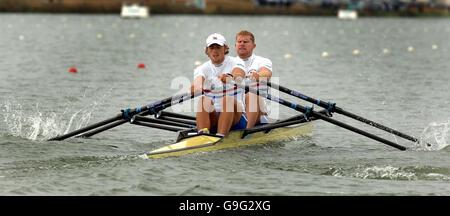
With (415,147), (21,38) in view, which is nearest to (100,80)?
(415,147)

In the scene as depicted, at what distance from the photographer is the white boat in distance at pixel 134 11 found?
95.2 m

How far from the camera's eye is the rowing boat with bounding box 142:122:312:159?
46.4 feet

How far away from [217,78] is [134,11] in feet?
267

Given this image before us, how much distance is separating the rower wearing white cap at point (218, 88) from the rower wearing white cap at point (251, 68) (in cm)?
54

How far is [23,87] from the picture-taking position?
81.1 ft

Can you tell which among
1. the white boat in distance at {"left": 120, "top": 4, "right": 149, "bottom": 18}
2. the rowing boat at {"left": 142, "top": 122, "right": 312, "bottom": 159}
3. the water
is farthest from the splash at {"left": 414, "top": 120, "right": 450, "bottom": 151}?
the white boat in distance at {"left": 120, "top": 4, "right": 149, "bottom": 18}

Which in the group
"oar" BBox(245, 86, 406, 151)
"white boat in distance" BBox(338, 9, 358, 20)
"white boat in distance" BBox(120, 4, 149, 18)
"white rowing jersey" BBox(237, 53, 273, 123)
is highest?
"white boat in distance" BBox(338, 9, 358, 20)

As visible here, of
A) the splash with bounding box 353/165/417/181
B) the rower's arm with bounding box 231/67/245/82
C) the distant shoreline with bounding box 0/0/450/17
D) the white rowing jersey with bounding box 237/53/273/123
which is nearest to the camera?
the splash with bounding box 353/165/417/181

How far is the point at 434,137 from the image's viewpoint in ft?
55.2

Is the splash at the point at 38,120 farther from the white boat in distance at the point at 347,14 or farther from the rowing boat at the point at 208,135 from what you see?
the white boat in distance at the point at 347,14

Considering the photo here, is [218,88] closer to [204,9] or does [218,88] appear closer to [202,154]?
[202,154]

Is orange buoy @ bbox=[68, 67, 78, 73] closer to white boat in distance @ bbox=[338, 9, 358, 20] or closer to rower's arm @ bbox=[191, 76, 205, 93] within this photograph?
rower's arm @ bbox=[191, 76, 205, 93]

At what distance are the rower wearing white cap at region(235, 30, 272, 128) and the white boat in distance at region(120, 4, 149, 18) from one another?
79.8 m

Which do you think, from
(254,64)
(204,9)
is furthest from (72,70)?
(204,9)
